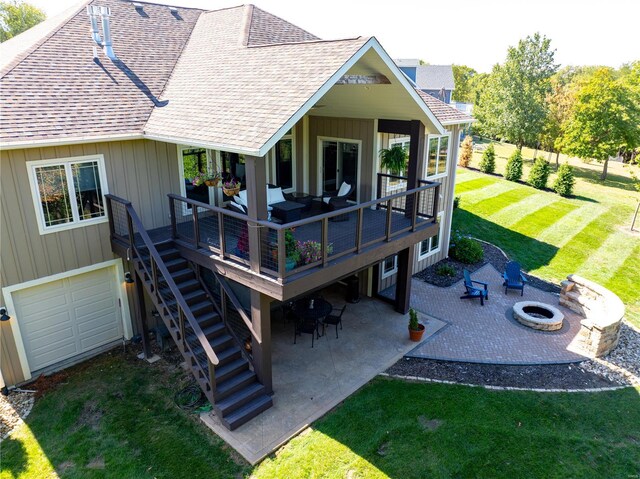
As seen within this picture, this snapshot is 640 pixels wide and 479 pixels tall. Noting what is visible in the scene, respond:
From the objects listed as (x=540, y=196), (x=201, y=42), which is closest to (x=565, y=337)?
(x=201, y=42)

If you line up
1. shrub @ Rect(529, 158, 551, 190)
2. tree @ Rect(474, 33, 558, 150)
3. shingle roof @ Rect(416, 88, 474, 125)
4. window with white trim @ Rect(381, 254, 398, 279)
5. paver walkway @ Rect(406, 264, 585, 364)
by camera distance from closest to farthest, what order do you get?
paver walkway @ Rect(406, 264, 585, 364), window with white trim @ Rect(381, 254, 398, 279), shingle roof @ Rect(416, 88, 474, 125), shrub @ Rect(529, 158, 551, 190), tree @ Rect(474, 33, 558, 150)

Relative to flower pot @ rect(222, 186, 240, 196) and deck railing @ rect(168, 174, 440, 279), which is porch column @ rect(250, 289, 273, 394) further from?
flower pot @ rect(222, 186, 240, 196)

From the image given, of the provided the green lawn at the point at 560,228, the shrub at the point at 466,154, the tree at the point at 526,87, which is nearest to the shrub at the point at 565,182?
the green lawn at the point at 560,228

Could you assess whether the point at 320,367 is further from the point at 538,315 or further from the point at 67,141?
the point at 538,315

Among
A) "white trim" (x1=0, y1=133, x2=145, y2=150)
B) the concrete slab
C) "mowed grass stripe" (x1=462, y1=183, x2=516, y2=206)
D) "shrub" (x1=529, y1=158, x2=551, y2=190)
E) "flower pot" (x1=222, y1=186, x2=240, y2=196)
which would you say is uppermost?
"white trim" (x1=0, y1=133, x2=145, y2=150)

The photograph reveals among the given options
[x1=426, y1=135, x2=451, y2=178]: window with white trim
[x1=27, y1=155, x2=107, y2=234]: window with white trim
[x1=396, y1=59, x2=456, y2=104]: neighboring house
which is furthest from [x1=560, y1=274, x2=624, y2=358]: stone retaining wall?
[x1=396, y1=59, x2=456, y2=104]: neighboring house

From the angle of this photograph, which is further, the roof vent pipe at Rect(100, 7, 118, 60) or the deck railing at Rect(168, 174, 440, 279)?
the roof vent pipe at Rect(100, 7, 118, 60)

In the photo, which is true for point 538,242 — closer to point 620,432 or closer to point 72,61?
point 620,432

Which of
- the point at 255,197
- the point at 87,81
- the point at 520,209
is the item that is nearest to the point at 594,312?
the point at 255,197
